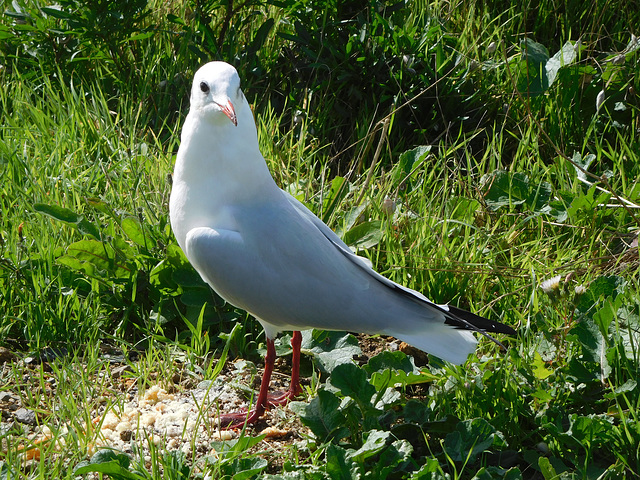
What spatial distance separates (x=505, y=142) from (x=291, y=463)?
99.6 inches

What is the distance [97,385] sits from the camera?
2.98 metres

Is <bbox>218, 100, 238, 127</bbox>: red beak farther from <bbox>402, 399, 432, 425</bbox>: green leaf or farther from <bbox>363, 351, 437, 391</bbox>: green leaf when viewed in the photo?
<bbox>402, 399, 432, 425</bbox>: green leaf

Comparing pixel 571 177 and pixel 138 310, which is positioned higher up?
pixel 571 177

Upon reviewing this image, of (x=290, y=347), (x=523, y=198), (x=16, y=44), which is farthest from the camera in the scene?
(x=16, y=44)

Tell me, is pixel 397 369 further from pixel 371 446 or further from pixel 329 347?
pixel 371 446

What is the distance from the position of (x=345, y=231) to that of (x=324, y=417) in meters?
1.10

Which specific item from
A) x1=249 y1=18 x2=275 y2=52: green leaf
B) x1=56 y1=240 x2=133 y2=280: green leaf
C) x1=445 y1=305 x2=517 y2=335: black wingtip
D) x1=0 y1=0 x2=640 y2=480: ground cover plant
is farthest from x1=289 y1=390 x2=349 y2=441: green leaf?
x1=249 y1=18 x2=275 y2=52: green leaf

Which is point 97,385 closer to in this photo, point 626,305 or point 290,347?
point 290,347

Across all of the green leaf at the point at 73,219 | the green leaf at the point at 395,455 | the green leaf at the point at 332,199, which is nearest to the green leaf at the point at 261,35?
the green leaf at the point at 332,199

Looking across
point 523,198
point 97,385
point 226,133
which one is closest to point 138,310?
point 97,385

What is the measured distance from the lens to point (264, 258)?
9.18 feet

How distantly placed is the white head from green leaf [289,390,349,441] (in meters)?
1.00

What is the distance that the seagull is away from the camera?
277cm

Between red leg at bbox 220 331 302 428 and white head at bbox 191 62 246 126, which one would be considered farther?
red leg at bbox 220 331 302 428
